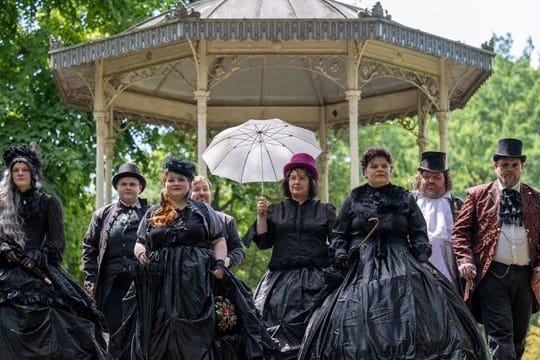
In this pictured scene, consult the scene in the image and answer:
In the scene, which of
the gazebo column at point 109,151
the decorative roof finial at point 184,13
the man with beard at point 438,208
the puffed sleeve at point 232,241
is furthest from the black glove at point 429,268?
the gazebo column at point 109,151

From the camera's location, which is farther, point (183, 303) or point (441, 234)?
point (441, 234)

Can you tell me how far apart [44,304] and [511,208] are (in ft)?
12.9

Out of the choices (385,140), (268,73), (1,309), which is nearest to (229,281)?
(1,309)

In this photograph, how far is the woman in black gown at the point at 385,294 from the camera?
890cm

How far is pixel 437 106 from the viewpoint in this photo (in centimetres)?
1708

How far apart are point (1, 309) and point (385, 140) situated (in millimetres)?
38165

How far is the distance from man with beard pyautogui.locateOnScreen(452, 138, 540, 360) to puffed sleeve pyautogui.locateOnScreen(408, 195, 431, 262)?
2.89ft

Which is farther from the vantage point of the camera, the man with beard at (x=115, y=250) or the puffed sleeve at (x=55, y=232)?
the man with beard at (x=115, y=250)

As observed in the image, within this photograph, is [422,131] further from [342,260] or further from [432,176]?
[342,260]

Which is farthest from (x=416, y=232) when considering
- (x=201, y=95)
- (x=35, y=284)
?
(x=201, y=95)

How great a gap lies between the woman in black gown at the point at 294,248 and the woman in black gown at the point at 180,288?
866mm

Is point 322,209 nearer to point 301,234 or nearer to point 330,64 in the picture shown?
point 301,234

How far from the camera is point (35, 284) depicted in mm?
9734

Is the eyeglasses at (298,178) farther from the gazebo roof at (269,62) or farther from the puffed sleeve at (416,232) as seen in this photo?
the gazebo roof at (269,62)
